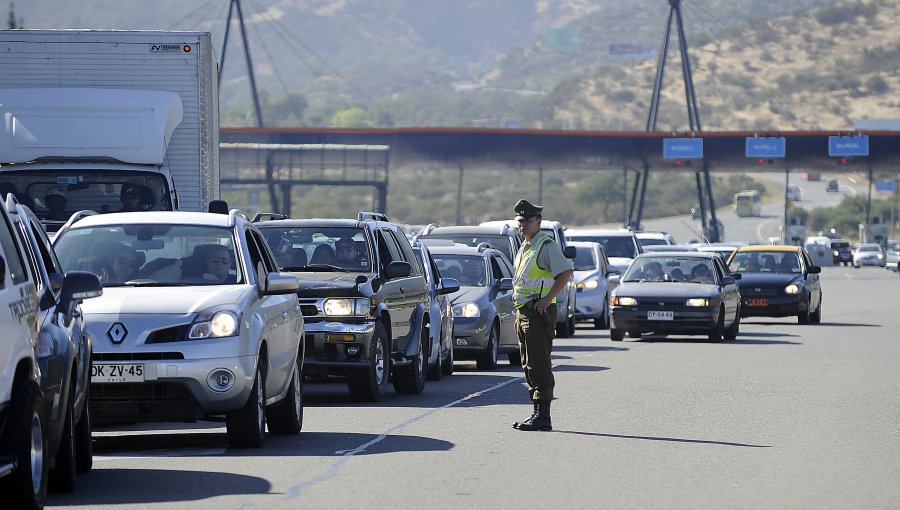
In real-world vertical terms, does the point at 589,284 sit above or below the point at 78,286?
below

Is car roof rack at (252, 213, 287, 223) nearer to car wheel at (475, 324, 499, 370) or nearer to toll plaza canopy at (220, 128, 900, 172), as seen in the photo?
car wheel at (475, 324, 499, 370)

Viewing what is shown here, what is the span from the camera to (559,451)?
1251 centimetres

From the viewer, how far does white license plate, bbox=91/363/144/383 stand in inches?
463

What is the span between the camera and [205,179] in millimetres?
21578

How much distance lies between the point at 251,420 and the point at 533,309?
2.76 metres

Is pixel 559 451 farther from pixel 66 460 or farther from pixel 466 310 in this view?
pixel 466 310

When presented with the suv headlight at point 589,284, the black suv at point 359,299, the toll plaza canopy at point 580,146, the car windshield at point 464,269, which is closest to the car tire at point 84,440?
the black suv at point 359,299

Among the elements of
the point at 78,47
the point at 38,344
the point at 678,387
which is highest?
the point at 78,47

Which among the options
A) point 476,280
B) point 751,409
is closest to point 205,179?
point 476,280

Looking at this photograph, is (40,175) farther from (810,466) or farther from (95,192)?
(810,466)

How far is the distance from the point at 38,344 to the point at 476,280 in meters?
13.9

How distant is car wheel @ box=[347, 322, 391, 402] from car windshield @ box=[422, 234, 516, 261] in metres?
10.3

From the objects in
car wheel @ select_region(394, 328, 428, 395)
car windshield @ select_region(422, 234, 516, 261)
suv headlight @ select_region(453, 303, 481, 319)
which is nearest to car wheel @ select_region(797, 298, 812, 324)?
car windshield @ select_region(422, 234, 516, 261)

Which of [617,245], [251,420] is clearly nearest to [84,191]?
[251,420]
